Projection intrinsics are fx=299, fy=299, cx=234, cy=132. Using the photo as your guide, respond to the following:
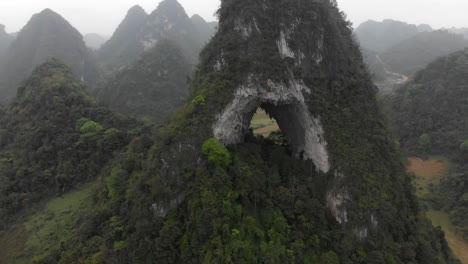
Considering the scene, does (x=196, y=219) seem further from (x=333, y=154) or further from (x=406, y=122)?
(x=406, y=122)

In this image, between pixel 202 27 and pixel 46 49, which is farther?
pixel 202 27

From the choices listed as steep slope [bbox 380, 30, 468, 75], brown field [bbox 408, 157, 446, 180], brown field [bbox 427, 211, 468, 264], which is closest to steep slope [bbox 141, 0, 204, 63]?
steep slope [bbox 380, 30, 468, 75]

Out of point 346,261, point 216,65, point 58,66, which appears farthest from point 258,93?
point 58,66

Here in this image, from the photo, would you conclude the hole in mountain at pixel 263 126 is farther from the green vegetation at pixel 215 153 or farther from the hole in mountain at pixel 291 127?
the green vegetation at pixel 215 153

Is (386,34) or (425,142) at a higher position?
(386,34)

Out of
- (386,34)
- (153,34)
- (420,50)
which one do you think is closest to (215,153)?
(153,34)

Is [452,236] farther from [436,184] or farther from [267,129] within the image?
[267,129]
